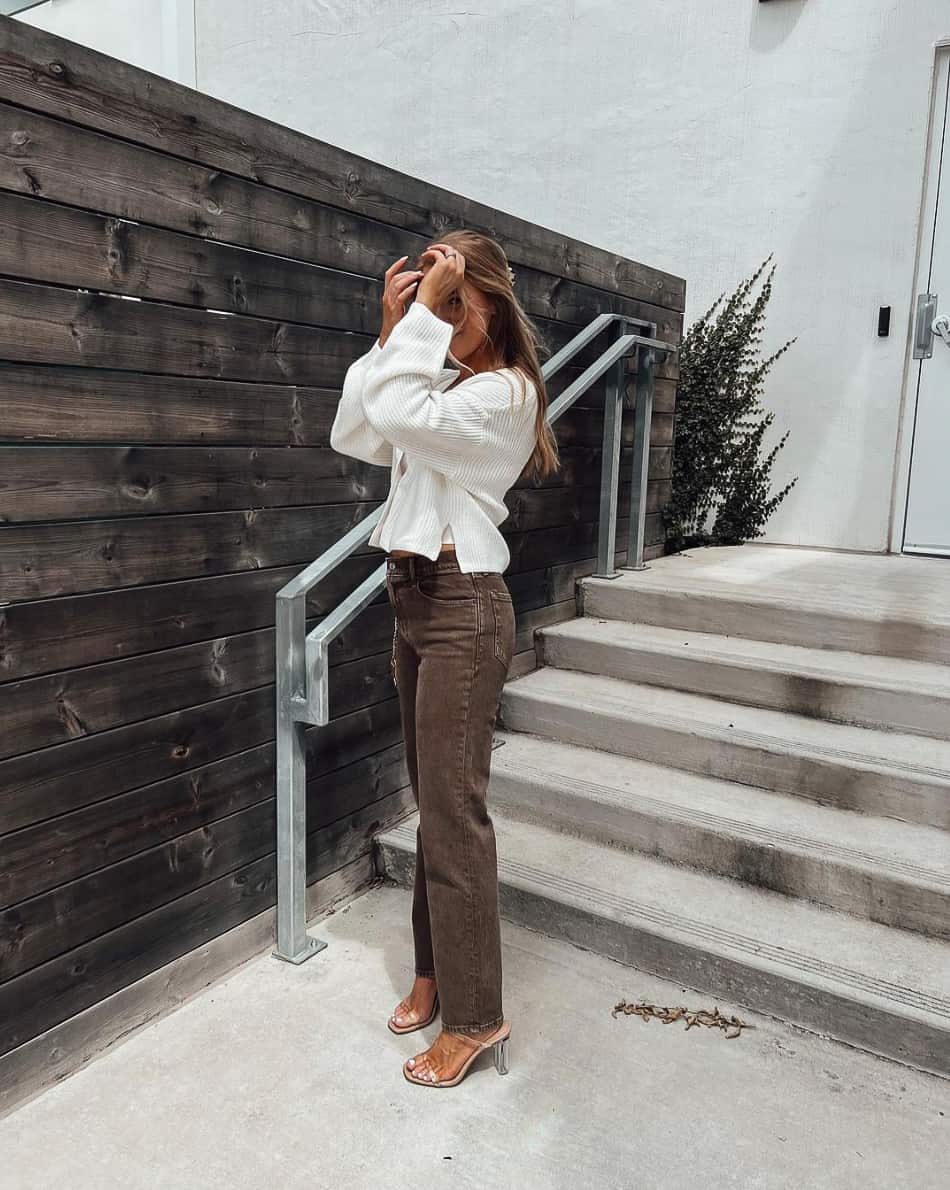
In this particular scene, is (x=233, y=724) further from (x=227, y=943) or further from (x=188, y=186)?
(x=188, y=186)

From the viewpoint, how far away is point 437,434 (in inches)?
63.4

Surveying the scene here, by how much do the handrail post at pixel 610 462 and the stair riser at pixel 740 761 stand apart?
0.71 metres

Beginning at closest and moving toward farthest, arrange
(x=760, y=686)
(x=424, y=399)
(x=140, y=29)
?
(x=424, y=399), (x=760, y=686), (x=140, y=29)

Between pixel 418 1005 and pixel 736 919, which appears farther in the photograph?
pixel 736 919

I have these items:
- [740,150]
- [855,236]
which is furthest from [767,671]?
[740,150]

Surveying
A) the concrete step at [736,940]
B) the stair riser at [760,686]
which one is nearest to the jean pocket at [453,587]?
the concrete step at [736,940]

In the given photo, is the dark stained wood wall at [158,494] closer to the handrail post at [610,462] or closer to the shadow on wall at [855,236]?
the handrail post at [610,462]

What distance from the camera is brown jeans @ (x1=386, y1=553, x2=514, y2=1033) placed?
1.72 metres

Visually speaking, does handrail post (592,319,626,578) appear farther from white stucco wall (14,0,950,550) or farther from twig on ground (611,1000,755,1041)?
twig on ground (611,1000,755,1041)

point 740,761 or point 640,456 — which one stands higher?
point 640,456

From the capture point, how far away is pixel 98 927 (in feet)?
6.11

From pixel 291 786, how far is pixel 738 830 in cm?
109

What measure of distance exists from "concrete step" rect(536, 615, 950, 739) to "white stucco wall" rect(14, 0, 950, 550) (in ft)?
5.53

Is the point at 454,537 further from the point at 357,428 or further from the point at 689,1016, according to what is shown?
the point at 689,1016
